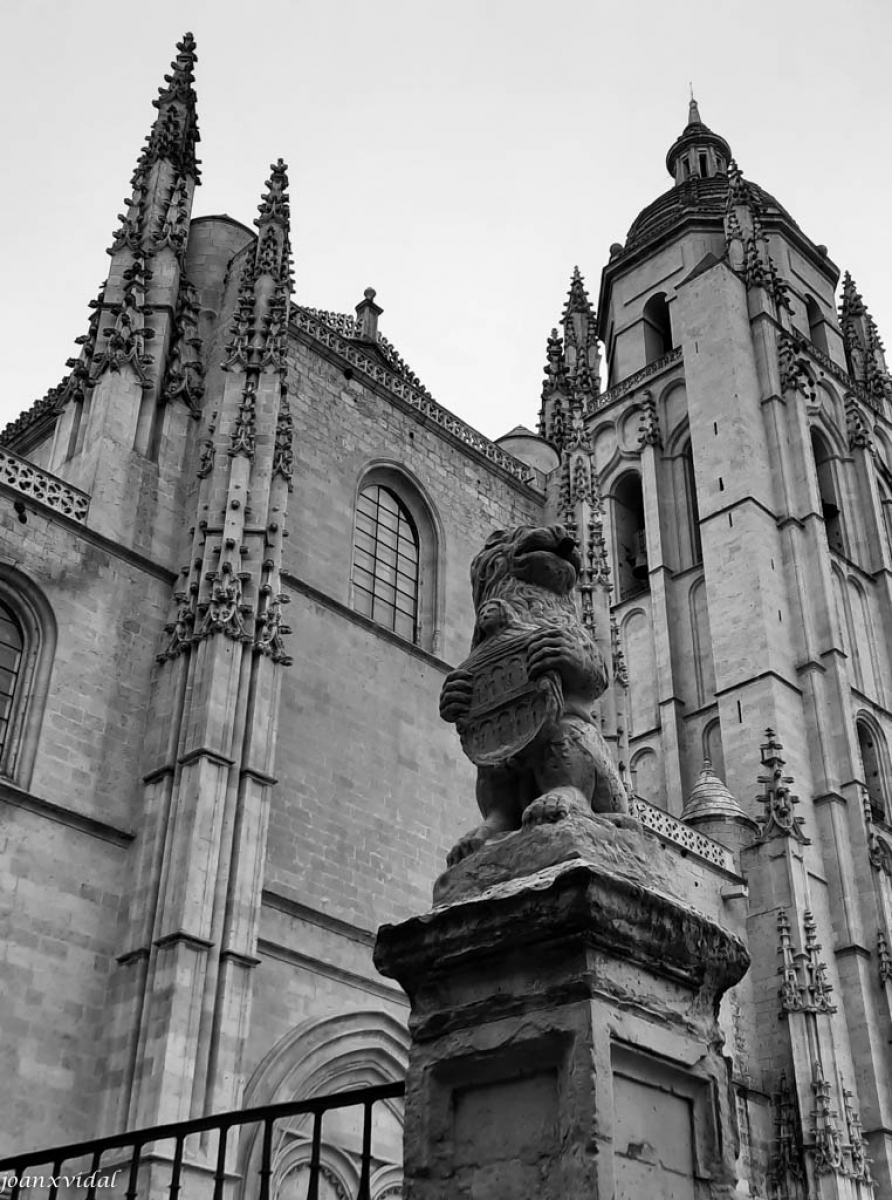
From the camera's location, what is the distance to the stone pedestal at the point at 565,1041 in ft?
10.8

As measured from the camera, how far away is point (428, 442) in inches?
801

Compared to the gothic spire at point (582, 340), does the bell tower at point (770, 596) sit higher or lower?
lower

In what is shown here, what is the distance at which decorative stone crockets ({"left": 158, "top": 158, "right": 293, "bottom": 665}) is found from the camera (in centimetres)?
1430

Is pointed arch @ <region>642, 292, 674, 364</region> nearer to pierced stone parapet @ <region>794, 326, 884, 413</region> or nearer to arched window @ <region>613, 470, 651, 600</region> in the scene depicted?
pierced stone parapet @ <region>794, 326, 884, 413</region>

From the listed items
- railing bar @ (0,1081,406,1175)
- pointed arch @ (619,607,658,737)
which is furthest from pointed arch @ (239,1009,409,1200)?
pointed arch @ (619,607,658,737)

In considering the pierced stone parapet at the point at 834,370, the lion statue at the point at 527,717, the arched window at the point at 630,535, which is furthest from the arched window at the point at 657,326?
the lion statue at the point at 527,717

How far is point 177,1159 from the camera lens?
404cm

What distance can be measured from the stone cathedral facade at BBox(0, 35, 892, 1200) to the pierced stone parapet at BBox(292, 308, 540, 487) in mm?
67

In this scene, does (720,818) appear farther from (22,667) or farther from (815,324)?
(815,324)

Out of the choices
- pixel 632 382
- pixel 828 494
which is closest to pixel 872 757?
pixel 828 494

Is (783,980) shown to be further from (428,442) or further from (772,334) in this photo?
(772,334)

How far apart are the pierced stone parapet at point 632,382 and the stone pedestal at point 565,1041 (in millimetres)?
32462

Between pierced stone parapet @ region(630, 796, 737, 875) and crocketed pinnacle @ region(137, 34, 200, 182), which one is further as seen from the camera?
pierced stone parapet @ region(630, 796, 737, 875)

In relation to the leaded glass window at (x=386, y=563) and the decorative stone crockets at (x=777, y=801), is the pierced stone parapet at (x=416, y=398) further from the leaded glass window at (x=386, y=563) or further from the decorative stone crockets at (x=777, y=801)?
the decorative stone crockets at (x=777, y=801)
